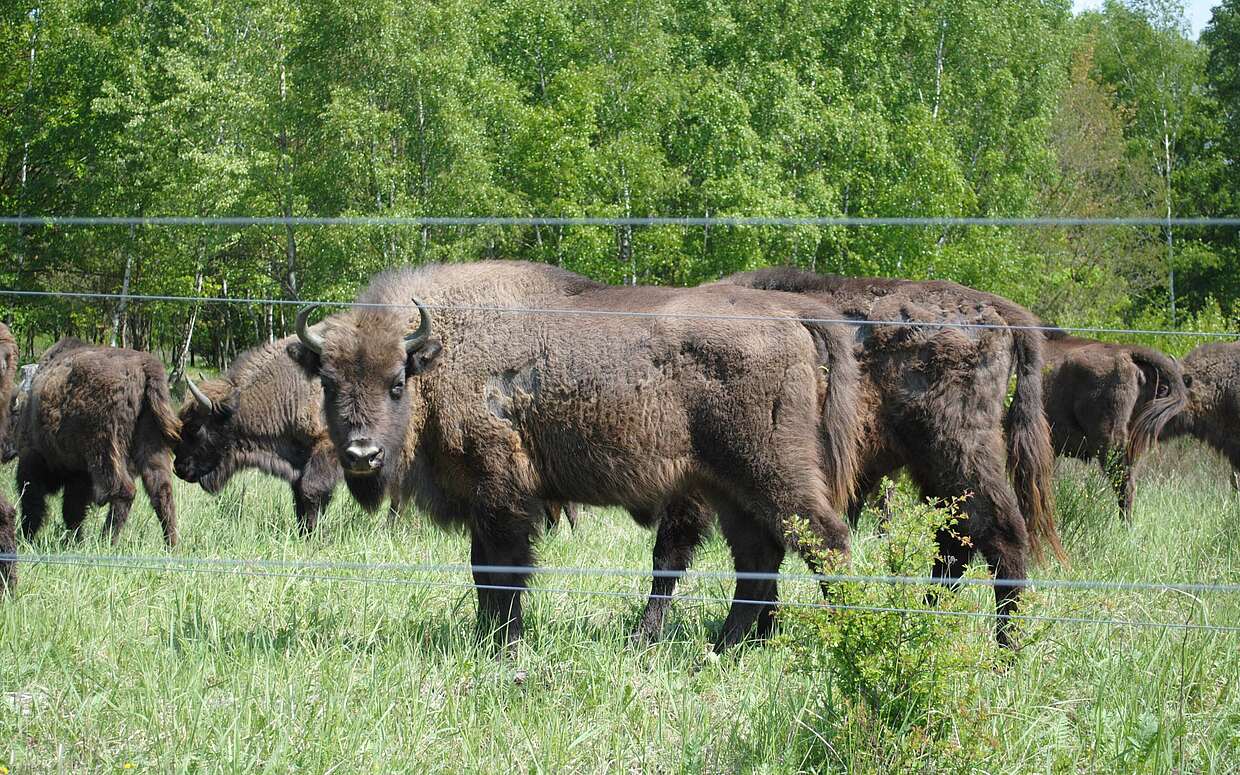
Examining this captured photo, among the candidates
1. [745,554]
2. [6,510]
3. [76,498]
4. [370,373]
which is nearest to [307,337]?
[370,373]

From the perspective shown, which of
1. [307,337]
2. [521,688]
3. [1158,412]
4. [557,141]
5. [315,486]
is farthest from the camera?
[557,141]

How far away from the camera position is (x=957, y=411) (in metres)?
6.54

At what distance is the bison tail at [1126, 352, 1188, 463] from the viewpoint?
1223 centimetres

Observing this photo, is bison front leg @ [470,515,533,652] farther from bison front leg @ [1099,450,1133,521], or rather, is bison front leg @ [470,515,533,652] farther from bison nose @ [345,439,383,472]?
bison front leg @ [1099,450,1133,521]

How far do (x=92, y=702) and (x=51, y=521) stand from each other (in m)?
6.82

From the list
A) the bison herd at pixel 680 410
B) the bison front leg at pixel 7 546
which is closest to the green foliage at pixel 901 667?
the bison herd at pixel 680 410

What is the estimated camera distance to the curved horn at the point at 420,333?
628 centimetres

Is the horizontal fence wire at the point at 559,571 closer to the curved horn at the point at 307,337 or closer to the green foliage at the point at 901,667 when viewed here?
the green foliage at the point at 901,667

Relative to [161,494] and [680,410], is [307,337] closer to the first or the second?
[680,410]

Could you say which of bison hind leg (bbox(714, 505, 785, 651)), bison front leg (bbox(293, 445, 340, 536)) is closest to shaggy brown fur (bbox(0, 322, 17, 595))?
bison front leg (bbox(293, 445, 340, 536))

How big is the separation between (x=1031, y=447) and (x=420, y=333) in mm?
3802

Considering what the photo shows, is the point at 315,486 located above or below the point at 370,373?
below

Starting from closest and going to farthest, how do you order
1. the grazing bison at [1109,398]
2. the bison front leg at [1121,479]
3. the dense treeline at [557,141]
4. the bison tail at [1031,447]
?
the bison tail at [1031,447], the bison front leg at [1121,479], the grazing bison at [1109,398], the dense treeline at [557,141]

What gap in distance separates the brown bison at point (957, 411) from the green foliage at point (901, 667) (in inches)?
83.9
